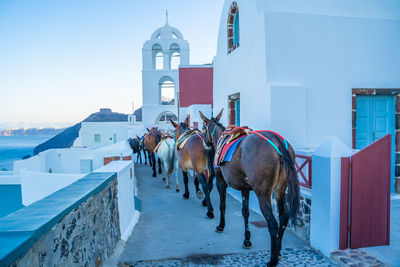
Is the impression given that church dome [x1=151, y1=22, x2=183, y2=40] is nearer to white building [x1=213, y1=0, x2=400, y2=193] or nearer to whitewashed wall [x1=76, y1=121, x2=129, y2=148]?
whitewashed wall [x1=76, y1=121, x2=129, y2=148]

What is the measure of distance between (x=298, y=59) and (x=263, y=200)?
12.4 feet

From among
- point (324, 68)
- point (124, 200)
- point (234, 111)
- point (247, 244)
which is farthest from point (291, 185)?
point (234, 111)

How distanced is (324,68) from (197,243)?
15.2 ft

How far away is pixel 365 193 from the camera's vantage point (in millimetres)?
3586

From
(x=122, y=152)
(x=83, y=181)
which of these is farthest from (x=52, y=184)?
(x=83, y=181)

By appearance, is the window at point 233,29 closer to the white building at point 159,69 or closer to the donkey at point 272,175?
the donkey at point 272,175

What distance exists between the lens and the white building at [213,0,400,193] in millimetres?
5863

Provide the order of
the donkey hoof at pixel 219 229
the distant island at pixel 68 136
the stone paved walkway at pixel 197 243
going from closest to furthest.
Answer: the stone paved walkway at pixel 197 243
the donkey hoof at pixel 219 229
the distant island at pixel 68 136

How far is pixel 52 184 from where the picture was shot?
26.2 ft

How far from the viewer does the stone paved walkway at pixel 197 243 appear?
3.69m

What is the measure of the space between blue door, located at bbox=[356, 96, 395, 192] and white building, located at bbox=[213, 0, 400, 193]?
0.02 meters

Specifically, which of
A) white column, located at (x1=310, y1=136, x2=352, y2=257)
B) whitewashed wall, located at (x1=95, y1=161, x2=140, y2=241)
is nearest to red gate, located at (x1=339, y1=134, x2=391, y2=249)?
white column, located at (x1=310, y1=136, x2=352, y2=257)

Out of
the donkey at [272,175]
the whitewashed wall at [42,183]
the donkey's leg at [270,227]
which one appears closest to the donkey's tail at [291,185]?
the donkey at [272,175]

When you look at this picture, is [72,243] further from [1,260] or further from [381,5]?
[381,5]
